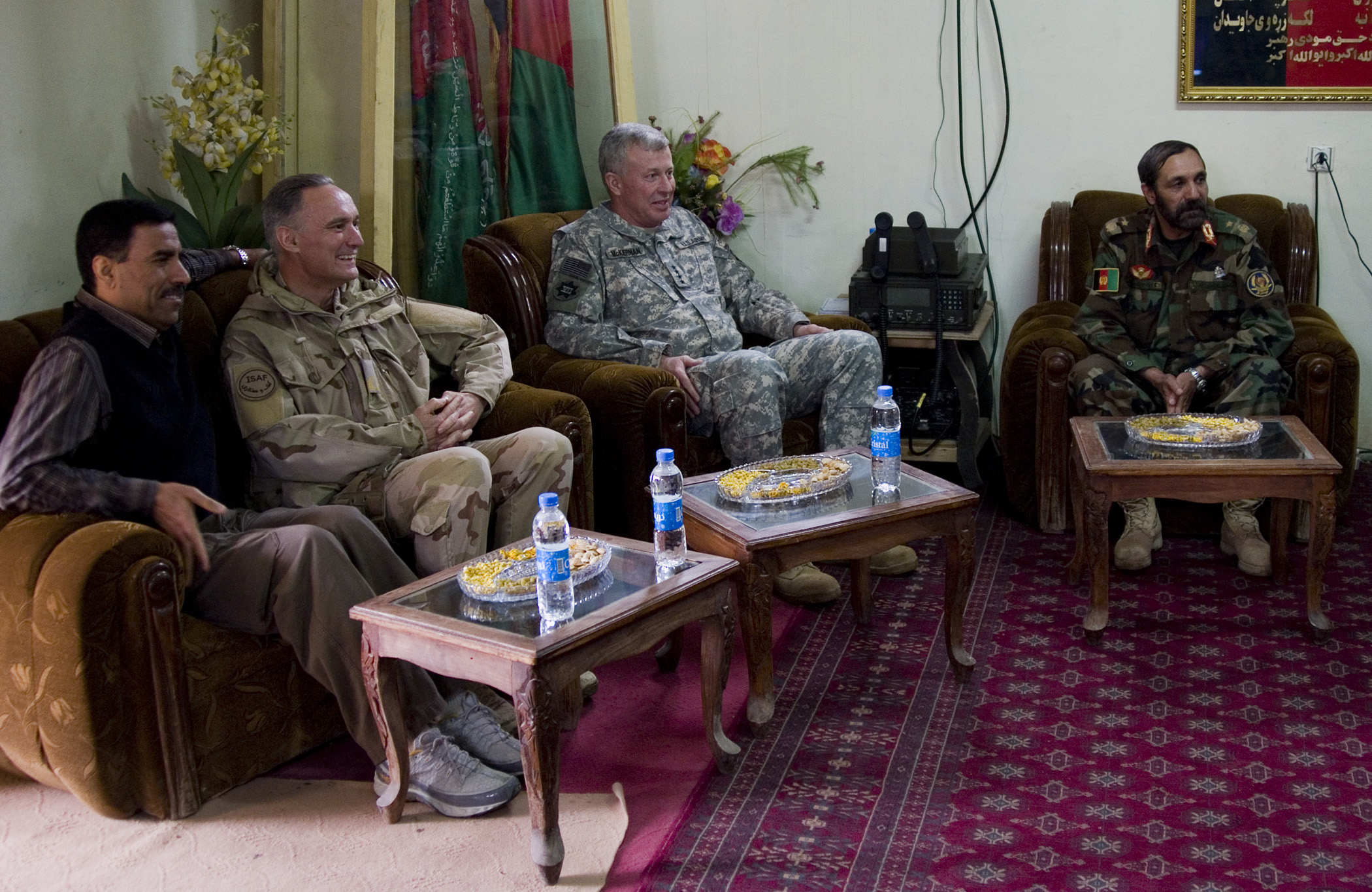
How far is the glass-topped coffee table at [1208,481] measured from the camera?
9.48ft

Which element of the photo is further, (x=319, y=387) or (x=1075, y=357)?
(x=1075, y=357)

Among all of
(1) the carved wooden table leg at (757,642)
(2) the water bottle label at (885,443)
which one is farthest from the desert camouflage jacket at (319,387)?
(2) the water bottle label at (885,443)

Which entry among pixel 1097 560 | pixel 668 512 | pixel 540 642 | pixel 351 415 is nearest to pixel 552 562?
pixel 540 642

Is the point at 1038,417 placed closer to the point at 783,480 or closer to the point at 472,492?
the point at 783,480

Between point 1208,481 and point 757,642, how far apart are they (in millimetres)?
1127

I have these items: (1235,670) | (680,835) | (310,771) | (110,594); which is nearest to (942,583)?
(1235,670)

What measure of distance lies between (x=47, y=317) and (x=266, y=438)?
51 cm

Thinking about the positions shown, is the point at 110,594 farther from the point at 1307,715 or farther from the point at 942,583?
the point at 1307,715

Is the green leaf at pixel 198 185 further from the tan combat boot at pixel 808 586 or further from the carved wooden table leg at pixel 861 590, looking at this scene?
the carved wooden table leg at pixel 861 590

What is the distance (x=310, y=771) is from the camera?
256cm

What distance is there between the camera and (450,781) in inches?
94.1

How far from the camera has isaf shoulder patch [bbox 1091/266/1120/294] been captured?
373 centimetres

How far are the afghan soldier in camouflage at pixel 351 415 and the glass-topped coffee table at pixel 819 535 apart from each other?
44 cm

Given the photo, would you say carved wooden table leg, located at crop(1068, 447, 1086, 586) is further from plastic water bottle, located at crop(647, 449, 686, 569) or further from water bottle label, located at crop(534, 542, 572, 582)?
water bottle label, located at crop(534, 542, 572, 582)
